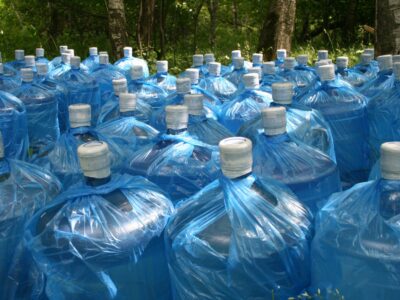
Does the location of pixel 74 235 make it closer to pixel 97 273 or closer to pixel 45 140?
pixel 97 273

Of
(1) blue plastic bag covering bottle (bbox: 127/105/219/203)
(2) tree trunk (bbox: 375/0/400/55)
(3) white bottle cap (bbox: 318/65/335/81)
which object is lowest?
(1) blue plastic bag covering bottle (bbox: 127/105/219/203)

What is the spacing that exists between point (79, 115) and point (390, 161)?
1097mm

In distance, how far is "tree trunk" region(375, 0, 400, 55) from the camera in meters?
3.58

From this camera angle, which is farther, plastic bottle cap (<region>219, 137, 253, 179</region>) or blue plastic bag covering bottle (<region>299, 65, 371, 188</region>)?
blue plastic bag covering bottle (<region>299, 65, 371, 188</region>)

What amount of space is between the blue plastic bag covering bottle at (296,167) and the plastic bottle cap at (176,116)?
0.83 feet

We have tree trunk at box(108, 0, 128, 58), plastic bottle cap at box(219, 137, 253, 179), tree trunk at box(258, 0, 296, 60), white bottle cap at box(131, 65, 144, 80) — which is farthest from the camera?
tree trunk at box(108, 0, 128, 58)

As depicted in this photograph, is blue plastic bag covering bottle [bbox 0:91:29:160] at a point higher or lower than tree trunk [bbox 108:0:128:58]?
lower

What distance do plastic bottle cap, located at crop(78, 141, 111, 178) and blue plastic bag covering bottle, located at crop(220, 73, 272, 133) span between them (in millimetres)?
1269

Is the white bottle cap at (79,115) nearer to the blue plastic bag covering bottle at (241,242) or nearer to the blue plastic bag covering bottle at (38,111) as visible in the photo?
the blue plastic bag covering bottle at (241,242)

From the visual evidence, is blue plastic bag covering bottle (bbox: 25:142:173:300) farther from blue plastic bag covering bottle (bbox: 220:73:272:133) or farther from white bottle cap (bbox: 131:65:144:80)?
white bottle cap (bbox: 131:65:144:80)

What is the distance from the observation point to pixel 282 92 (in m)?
2.04

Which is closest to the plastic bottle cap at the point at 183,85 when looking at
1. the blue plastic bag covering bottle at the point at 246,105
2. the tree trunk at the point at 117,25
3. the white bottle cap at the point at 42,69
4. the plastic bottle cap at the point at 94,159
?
the blue plastic bag covering bottle at the point at 246,105

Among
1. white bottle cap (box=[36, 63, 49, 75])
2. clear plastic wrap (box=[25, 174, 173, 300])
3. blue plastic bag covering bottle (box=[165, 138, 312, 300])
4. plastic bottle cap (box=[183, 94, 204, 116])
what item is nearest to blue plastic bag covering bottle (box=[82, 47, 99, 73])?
white bottle cap (box=[36, 63, 49, 75])

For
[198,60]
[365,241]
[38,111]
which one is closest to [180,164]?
[365,241]
